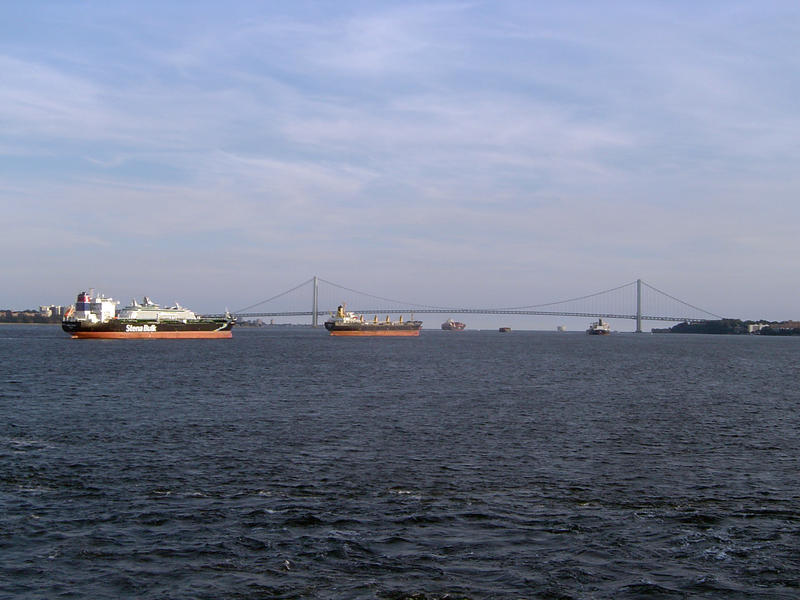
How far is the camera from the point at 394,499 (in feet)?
63.9

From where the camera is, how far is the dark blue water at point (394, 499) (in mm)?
14094

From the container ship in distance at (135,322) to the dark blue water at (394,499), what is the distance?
298 feet

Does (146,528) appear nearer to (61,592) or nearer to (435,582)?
(61,592)

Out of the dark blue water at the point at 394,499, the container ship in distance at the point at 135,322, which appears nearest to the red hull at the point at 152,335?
the container ship in distance at the point at 135,322

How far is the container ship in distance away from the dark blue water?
91.0 meters

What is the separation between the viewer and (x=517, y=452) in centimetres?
2625

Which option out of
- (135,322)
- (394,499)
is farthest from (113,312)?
(394,499)

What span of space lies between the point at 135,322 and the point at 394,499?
397ft

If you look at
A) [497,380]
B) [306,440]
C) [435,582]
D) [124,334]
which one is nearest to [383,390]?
[497,380]

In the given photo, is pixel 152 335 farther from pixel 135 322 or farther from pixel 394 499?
pixel 394 499

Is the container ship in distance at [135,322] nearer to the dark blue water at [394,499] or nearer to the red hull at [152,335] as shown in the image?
the red hull at [152,335]

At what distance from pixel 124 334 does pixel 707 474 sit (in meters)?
121

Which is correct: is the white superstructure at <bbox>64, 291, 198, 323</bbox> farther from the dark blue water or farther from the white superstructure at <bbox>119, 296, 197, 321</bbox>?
the dark blue water

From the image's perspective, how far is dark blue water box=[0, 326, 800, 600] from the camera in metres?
14.1
